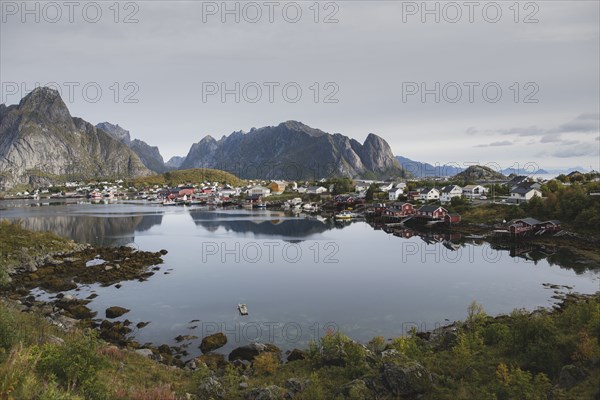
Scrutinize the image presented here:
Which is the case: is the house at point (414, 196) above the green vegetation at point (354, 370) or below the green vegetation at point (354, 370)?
above

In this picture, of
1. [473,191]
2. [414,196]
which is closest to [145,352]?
[414,196]

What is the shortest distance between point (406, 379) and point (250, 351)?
409 inches

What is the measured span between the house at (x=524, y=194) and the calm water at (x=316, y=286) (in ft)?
97.8

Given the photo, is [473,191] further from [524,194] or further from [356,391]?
[356,391]

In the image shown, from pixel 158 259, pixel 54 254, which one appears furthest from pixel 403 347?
pixel 54 254

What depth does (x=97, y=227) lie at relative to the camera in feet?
244

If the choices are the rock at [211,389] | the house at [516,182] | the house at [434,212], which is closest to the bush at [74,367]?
the rock at [211,389]

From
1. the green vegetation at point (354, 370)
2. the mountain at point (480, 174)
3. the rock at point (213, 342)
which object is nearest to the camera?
the green vegetation at point (354, 370)

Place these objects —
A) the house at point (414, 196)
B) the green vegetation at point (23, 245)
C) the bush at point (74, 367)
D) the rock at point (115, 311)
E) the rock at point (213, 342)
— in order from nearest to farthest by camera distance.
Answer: the bush at point (74, 367), the rock at point (213, 342), the rock at point (115, 311), the green vegetation at point (23, 245), the house at point (414, 196)

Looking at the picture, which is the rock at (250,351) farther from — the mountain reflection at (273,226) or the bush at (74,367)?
the mountain reflection at (273,226)

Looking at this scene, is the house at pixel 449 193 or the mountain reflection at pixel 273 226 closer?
the mountain reflection at pixel 273 226

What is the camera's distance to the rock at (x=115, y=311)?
26.7 meters

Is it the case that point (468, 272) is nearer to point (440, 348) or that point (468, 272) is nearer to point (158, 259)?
point (440, 348)

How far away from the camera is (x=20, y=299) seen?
29062mm
